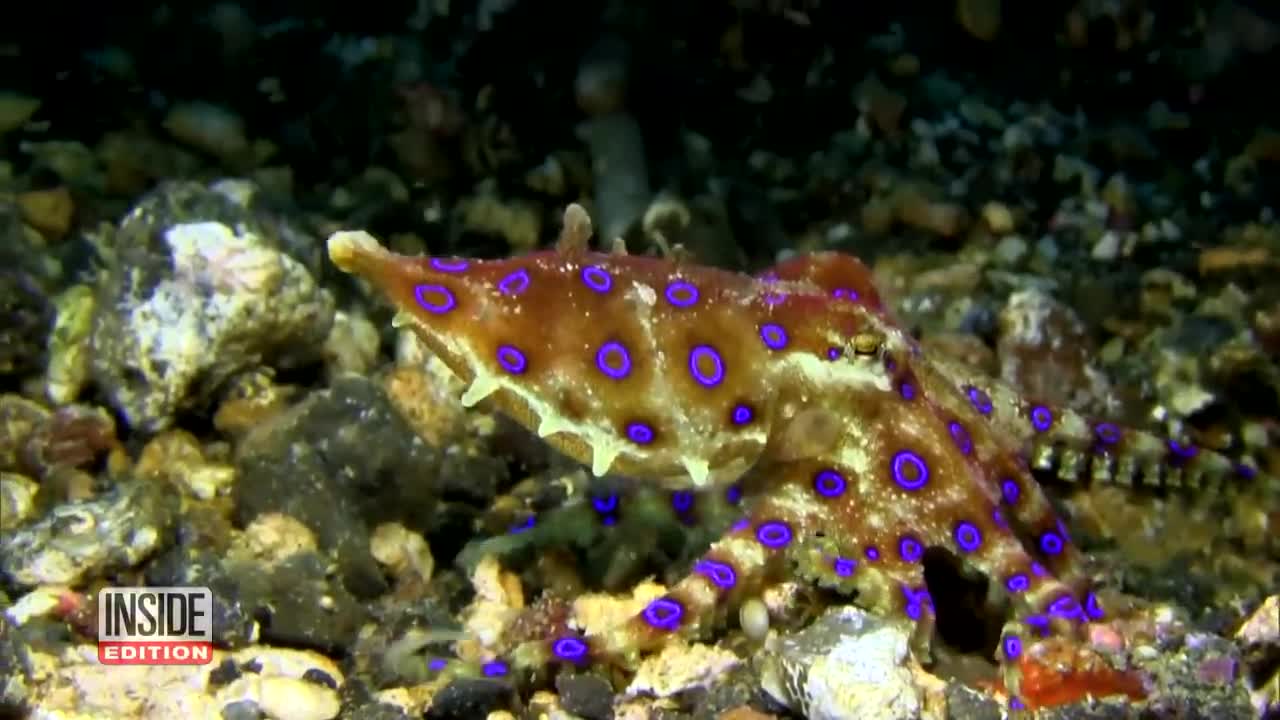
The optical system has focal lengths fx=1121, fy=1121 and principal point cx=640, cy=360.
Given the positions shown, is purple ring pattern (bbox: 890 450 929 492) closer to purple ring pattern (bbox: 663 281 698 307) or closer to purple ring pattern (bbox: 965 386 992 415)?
purple ring pattern (bbox: 965 386 992 415)

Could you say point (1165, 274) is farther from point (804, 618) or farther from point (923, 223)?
point (804, 618)

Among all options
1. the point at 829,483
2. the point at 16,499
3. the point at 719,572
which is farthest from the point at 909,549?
the point at 16,499

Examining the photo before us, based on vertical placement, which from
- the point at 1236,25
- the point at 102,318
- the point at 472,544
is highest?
the point at 1236,25

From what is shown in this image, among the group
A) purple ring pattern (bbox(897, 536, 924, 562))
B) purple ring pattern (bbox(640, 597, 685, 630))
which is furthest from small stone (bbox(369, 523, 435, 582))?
purple ring pattern (bbox(897, 536, 924, 562))

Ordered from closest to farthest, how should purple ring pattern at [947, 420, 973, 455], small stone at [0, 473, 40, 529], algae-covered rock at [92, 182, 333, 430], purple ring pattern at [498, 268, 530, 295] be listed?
1. purple ring pattern at [498, 268, 530, 295]
2. purple ring pattern at [947, 420, 973, 455]
3. small stone at [0, 473, 40, 529]
4. algae-covered rock at [92, 182, 333, 430]

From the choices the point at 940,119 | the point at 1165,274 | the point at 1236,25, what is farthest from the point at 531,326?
the point at 1236,25

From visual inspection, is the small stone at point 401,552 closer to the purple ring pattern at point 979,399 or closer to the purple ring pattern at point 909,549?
the purple ring pattern at point 909,549

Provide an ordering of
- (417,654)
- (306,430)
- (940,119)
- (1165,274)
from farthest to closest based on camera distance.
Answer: (940,119) < (1165,274) < (306,430) < (417,654)

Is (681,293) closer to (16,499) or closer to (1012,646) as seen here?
(1012,646)
